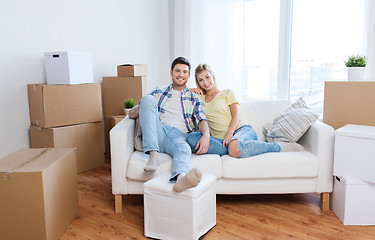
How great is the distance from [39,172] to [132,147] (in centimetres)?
73

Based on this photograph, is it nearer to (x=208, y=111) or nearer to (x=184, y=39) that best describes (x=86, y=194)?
(x=208, y=111)

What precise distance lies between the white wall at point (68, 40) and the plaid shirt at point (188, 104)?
1257 mm

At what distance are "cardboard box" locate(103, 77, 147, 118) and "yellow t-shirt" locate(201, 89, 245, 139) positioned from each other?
105 centimetres

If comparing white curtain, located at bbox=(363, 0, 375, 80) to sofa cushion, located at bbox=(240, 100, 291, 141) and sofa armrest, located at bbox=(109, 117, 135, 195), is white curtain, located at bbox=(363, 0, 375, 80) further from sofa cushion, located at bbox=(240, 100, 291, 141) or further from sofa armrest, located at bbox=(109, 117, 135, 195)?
sofa armrest, located at bbox=(109, 117, 135, 195)

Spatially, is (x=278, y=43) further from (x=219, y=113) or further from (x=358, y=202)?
(x=358, y=202)

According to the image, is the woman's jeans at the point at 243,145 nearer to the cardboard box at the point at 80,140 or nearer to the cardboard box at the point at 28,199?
the cardboard box at the point at 28,199

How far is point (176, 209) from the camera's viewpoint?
183 centimetres

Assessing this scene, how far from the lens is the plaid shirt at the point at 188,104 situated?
2514mm

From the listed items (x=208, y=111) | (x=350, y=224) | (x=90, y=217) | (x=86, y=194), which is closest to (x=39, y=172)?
(x=90, y=217)

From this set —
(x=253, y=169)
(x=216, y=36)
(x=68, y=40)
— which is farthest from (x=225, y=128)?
(x=68, y=40)

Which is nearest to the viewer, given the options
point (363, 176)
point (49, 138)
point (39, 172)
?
point (39, 172)

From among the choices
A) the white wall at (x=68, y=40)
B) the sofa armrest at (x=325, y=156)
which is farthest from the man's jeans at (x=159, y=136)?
the white wall at (x=68, y=40)

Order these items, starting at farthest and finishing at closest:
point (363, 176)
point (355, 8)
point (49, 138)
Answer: point (355, 8) < point (49, 138) < point (363, 176)

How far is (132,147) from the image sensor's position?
2.37 metres
